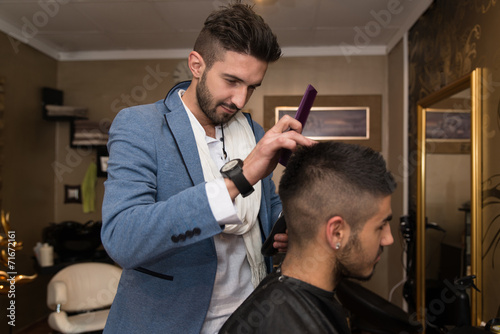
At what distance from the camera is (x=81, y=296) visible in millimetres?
3330

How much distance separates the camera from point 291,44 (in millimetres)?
4539

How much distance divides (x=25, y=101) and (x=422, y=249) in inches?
160

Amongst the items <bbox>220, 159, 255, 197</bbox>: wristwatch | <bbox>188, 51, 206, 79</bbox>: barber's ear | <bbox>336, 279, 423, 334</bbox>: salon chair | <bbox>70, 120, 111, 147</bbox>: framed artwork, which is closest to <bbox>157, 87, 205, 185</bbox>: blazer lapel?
<bbox>188, 51, 206, 79</bbox>: barber's ear

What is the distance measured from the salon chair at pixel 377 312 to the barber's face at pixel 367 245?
1.84 m

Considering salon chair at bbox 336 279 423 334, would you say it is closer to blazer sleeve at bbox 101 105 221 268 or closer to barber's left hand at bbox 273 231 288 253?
barber's left hand at bbox 273 231 288 253

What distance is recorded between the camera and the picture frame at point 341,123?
15.0ft

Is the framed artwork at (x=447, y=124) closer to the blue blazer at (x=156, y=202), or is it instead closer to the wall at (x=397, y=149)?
the wall at (x=397, y=149)

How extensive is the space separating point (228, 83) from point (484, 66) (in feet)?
5.72

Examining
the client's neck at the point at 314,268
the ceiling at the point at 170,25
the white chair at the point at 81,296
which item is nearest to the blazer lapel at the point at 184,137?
the client's neck at the point at 314,268

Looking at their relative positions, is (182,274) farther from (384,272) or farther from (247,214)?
(384,272)

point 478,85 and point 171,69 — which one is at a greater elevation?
point 171,69

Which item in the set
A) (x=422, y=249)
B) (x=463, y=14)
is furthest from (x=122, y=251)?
(x=422, y=249)

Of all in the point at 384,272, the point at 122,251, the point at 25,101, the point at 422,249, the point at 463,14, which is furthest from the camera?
the point at 384,272

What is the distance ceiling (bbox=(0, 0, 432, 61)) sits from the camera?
11.3 feet
